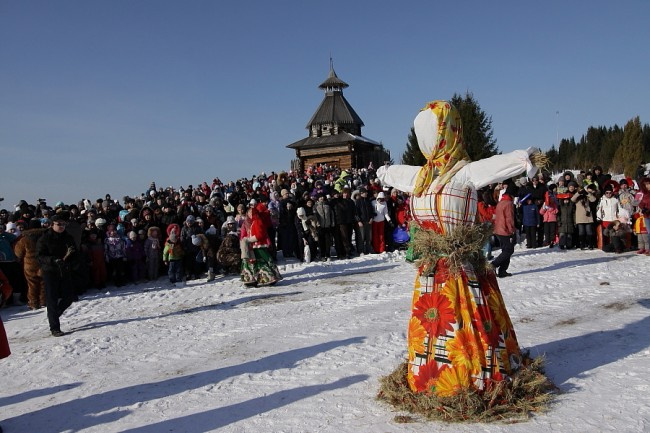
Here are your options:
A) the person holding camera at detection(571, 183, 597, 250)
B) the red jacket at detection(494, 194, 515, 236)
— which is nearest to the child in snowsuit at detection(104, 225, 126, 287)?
the red jacket at detection(494, 194, 515, 236)

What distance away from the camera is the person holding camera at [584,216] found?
13.0 m

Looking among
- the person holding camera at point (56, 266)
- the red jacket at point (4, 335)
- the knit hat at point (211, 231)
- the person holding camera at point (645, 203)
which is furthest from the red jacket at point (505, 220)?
the red jacket at point (4, 335)

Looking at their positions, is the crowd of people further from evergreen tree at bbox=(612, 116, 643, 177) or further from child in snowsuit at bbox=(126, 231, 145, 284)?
evergreen tree at bbox=(612, 116, 643, 177)

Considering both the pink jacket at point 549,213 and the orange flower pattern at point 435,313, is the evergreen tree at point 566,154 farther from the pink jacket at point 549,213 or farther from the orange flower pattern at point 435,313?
the orange flower pattern at point 435,313

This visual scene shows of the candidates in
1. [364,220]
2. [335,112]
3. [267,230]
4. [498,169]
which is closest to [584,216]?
[364,220]

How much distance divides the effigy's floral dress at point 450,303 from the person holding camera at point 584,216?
10.1 meters

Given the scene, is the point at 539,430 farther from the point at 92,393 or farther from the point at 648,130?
the point at 648,130

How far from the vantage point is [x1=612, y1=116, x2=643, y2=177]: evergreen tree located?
123 ft

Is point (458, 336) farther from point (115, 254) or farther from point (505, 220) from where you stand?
point (115, 254)

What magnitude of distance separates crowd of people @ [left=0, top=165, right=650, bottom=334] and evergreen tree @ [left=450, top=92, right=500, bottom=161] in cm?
2001

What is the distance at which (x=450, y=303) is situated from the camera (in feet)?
13.4

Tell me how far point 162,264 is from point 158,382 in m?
7.70

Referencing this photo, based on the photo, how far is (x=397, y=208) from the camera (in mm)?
15000

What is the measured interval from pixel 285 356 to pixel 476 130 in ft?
108
